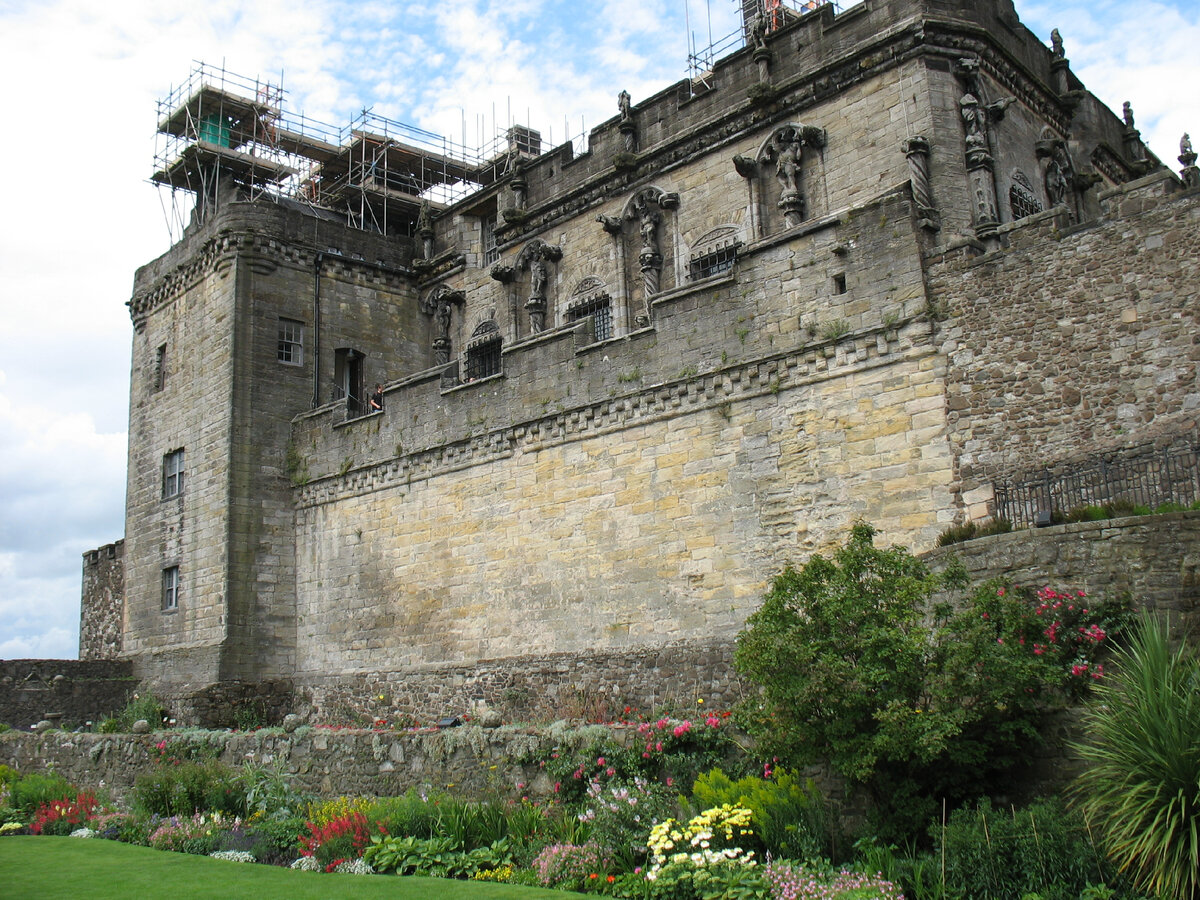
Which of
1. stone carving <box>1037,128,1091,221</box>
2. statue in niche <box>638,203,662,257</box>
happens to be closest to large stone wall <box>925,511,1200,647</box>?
stone carving <box>1037,128,1091,221</box>

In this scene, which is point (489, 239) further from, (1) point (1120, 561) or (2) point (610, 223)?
(1) point (1120, 561)

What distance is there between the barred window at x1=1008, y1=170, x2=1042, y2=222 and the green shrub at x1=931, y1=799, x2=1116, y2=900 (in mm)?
13728

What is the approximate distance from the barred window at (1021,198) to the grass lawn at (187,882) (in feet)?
51.1

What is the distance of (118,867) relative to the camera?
13938 mm

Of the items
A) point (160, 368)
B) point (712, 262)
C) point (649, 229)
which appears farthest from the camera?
point (160, 368)

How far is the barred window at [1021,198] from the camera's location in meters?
21.4

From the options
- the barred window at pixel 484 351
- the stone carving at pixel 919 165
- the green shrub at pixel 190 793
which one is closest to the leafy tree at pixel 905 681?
the green shrub at pixel 190 793

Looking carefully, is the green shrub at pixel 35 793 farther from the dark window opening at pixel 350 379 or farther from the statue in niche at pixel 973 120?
the statue in niche at pixel 973 120

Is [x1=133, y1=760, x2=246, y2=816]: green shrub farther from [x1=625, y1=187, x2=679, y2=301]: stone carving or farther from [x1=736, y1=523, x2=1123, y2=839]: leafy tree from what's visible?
[x1=625, y1=187, x2=679, y2=301]: stone carving

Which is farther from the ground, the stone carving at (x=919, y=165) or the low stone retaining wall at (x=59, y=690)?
the stone carving at (x=919, y=165)

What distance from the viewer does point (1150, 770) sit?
9594mm

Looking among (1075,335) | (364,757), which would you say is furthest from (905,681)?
(364,757)

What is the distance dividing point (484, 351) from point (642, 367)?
9.95 metres

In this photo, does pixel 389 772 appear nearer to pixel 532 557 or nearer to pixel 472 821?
pixel 472 821
